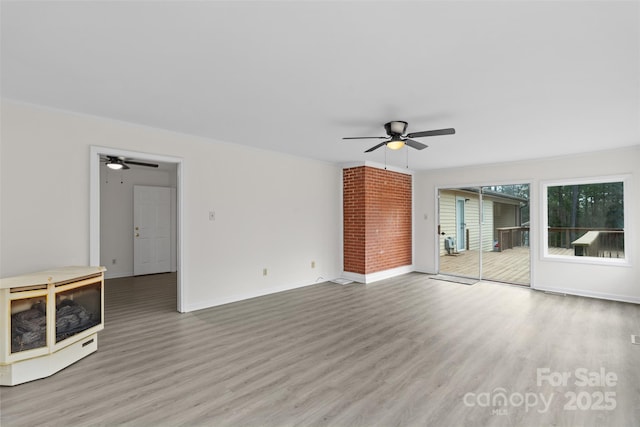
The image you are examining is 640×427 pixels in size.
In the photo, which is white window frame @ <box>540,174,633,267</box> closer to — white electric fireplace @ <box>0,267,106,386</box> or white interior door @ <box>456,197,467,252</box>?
A: white interior door @ <box>456,197,467,252</box>

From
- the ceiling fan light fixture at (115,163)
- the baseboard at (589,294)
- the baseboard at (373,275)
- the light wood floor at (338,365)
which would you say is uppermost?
the ceiling fan light fixture at (115,163)

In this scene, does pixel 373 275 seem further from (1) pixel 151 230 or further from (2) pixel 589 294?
(1) pixel 151 230

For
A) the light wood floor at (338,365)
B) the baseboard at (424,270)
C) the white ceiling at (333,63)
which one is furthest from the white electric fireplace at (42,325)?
the baseboard at (424,270)

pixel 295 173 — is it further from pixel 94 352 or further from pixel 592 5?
pixel 592 5

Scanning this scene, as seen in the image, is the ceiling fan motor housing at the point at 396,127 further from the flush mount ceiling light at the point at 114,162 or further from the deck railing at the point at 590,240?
the flush mount ceiling light at the point at 114,162

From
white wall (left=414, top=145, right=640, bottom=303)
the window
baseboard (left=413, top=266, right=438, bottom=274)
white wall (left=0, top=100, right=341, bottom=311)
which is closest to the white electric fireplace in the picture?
white wall (left=0, top=100, right=341, bottom=311)

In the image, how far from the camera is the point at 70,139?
325 centimetres

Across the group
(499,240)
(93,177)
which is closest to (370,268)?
(499,240)

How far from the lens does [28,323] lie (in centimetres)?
248

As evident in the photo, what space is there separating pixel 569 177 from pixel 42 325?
733 centimetres

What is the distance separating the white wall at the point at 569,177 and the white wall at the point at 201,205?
2632 millimetres

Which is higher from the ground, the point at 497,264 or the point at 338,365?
the point at 497,264

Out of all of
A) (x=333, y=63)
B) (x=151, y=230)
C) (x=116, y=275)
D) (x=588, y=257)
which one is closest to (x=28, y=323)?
(x=333, y=63)

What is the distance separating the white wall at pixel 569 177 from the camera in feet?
15.3
